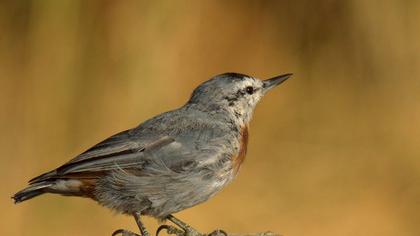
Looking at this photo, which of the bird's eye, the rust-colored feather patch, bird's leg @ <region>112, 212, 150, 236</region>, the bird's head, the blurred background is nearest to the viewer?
bird's leg @ <region>112, 212, 150, 236</region>

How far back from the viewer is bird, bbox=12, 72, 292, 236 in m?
4.11

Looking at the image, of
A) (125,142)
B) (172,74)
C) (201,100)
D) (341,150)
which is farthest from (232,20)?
(125,142)

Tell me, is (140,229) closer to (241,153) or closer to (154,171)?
(154,171)

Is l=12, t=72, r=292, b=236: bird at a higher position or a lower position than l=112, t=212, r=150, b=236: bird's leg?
higher

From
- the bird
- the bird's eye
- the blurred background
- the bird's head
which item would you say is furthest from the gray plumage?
the blurred background

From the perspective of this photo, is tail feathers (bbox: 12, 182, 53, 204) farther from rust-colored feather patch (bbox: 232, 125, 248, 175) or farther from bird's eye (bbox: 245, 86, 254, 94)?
bird's eye (bbox: 245, 86, 254, 94)

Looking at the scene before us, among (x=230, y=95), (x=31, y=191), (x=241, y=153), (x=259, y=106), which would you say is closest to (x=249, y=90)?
(x=230, y=95)

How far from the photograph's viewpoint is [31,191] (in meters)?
4.01

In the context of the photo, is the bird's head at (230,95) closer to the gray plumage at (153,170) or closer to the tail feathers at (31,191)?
the gray plumage at (153,170)

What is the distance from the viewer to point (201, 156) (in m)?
4.19

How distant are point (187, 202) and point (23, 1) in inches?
123

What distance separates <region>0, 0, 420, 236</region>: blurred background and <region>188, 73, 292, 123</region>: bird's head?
5.93 feet

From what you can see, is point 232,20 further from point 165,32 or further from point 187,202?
point 187,202

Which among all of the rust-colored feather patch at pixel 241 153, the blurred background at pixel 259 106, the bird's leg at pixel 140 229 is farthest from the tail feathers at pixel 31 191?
the blurred background at pixel 259 106
